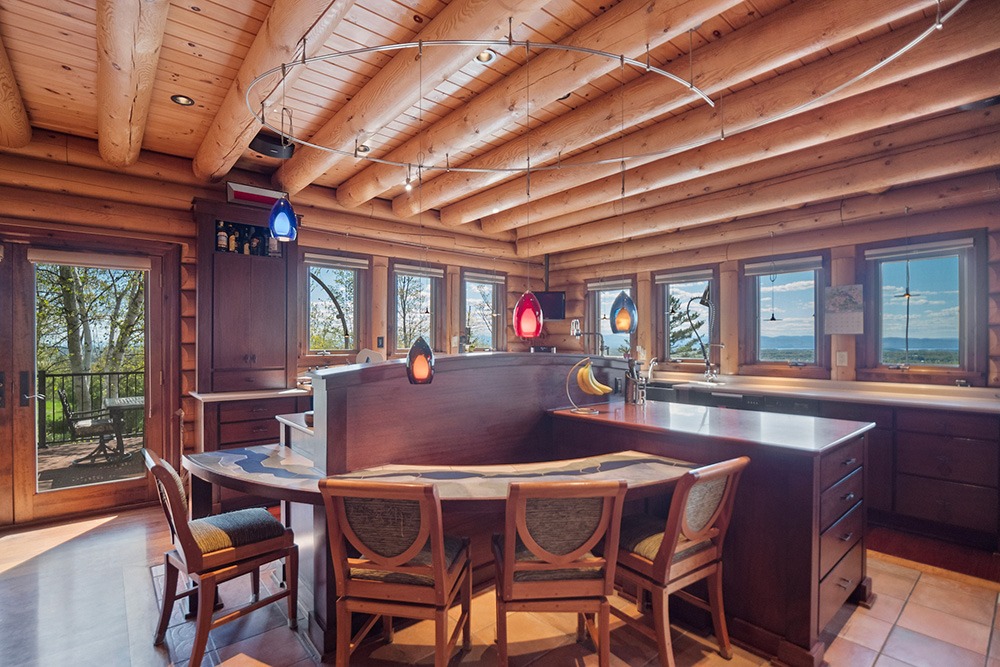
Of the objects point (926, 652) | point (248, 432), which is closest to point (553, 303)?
point (248, 432)

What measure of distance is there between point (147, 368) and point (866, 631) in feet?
17.8

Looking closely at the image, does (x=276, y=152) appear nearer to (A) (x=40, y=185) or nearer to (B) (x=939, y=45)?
(A) (x=40, y=185)

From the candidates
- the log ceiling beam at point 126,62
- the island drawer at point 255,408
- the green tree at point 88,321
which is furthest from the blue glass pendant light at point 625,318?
the green tree at point 88,321

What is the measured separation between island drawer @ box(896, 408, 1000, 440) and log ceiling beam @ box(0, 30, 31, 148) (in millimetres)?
6170

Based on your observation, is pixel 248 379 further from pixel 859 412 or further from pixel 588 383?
pixel 859 412

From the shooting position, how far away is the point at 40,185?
3650 millimetres

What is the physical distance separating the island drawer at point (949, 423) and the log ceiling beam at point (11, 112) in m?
6.17

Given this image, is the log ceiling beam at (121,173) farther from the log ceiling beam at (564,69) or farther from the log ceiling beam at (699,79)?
the log ceiling beam at (699,79)

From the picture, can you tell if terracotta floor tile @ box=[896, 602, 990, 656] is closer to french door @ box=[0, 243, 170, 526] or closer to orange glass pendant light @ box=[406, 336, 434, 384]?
orange glass pendant light @ box=[406, 336, 434, 384]

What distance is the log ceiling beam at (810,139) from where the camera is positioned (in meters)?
2.64

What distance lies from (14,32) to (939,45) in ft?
14.9

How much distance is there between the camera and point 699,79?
2594 mm

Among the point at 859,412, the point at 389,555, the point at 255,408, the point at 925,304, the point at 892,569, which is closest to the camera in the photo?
the point at 389,555

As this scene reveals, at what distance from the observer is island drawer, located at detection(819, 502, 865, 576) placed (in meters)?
2.22
